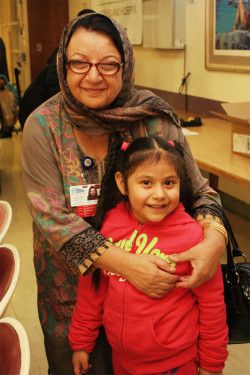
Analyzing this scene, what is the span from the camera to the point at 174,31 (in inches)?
178

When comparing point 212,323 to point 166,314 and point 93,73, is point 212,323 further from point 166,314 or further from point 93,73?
point 93,73

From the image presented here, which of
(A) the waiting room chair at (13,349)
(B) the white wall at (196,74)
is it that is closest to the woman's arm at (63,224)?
(A) the waiting room chair at (13,349)

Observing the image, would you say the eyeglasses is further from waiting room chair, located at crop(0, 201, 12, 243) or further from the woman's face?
waiting room chair, located at crop(0, 201, 12, 243)

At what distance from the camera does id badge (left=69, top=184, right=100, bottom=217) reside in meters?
1.46

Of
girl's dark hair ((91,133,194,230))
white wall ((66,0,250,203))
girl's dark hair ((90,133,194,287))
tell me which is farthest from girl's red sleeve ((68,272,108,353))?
white wall ((66,0,250,203))

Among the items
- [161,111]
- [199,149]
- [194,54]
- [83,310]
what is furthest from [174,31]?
[83,310]

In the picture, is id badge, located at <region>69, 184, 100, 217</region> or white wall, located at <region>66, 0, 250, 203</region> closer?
id badge, located at <region>69, 184, 100, 217</region>

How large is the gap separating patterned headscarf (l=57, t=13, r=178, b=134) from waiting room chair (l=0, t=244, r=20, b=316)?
429mm

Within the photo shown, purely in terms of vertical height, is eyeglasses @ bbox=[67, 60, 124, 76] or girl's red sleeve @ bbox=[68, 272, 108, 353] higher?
eyeglasses @ bbox=[67, 60, 124, 76]

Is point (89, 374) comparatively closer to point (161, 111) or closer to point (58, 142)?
point (58, 142)

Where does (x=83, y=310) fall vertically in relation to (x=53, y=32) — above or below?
below

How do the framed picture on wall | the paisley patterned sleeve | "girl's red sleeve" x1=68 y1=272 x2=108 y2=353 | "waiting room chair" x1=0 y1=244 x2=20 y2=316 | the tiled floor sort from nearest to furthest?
"waiting room chair" x1=0 y1=244 x2=20 y2=316
the paisley patterned sleeve
"girl's red sleeve" x1=68 y1=272 x2=108 y2=353
the tiled floor
the framed picture on wall

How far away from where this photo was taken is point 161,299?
4.26 ft

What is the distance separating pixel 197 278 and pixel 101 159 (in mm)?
486
